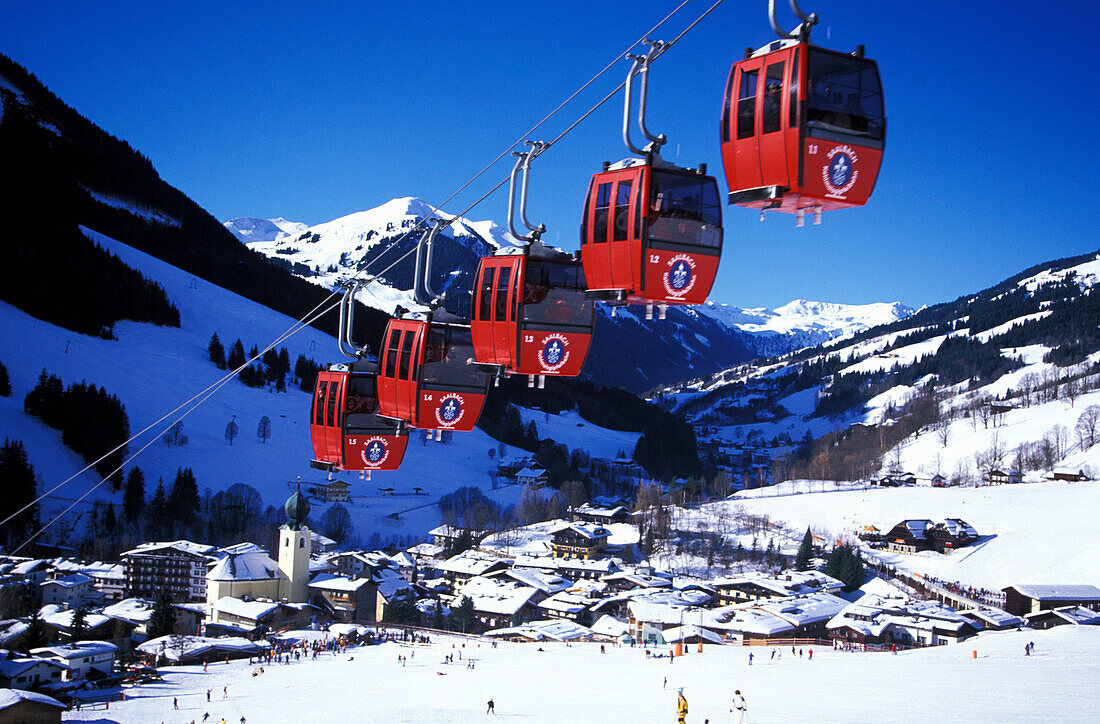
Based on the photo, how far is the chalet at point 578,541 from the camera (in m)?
79.4

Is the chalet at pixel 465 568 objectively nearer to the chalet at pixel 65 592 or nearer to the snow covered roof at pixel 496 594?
the snow covered roof at pixel 496 594

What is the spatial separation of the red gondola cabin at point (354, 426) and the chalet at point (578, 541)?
63.7m

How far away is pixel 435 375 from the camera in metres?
13.6

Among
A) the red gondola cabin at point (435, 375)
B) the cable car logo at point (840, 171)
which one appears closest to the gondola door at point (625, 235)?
the cable car logo at point (840, 171)

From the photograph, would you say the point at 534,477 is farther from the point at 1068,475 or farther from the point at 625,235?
the point at 625,235

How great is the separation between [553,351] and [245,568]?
2119 inches

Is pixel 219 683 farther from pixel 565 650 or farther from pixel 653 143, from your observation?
pixel 653 143

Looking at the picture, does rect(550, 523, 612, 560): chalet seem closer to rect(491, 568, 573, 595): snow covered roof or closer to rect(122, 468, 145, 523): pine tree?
rect(491, 568, 573, 595): snow covered roof

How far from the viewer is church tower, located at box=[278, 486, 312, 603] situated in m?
62.8

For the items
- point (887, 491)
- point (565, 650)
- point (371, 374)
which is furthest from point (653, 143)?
point (887, 491)

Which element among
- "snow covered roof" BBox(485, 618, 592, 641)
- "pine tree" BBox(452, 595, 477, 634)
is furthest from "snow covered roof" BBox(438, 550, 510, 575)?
"snow covered roof" BBox(485, 618, 592, 641)

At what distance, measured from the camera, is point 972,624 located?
50.5 m

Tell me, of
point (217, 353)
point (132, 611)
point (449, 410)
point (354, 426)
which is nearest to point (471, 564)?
point (132, 611)

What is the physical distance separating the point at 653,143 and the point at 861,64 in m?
2.07
